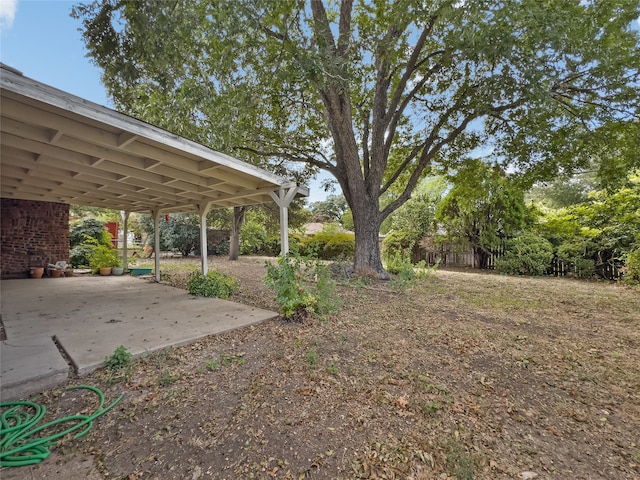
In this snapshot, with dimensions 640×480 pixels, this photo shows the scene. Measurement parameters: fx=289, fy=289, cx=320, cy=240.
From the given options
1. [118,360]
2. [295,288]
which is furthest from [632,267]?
[118,360]

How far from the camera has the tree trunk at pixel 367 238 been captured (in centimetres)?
737

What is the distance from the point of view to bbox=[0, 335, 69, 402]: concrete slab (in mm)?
2311

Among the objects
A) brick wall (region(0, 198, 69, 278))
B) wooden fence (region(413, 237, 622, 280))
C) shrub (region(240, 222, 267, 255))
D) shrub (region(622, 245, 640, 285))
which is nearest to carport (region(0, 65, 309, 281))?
brick wall (region(0, 198, 69, 278))

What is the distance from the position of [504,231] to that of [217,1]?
33.1 feet

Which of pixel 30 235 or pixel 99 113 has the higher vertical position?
pixel 99 113

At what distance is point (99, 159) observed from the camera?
13.0 feet

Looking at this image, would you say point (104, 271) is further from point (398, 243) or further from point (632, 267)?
point (632, 267)

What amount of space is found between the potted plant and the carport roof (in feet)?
7.76

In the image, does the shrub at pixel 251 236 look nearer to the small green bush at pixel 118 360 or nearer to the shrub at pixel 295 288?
the shrub at pixel 295 288

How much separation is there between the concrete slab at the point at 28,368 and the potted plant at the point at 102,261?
22.2 ft

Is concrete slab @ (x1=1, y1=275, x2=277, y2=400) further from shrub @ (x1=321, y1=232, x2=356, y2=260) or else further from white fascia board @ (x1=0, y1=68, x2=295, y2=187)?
shrub @ (x1=321, y1=232, x2=356, y2=260)

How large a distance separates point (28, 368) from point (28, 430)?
935 mm

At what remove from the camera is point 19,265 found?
8172 mm

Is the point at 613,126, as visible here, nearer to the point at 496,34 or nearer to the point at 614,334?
the point at 496,34
